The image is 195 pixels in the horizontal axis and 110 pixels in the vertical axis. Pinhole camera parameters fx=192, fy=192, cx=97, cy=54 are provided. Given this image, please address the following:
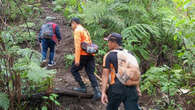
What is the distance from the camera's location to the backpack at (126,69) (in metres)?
3.08

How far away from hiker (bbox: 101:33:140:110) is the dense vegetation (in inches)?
45.5

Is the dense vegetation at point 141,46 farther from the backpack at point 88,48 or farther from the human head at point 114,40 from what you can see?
the human head at point 114,40

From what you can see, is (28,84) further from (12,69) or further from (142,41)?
(142,41)

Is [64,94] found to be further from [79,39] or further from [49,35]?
[49,35]

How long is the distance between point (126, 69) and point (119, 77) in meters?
0.20

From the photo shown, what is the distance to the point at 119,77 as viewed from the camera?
318 cm

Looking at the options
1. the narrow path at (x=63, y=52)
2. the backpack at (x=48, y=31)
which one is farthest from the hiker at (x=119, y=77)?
the backpack at (x=48, y=31)

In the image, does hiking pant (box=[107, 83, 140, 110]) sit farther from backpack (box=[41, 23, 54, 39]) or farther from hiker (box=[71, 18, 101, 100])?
backpack (box=[41, 23, 54, 39])

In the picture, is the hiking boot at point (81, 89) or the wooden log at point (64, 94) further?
the hiking boot at point (81, 89)

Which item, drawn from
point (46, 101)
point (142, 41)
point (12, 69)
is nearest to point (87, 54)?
point (46, 101)

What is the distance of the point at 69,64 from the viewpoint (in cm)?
658

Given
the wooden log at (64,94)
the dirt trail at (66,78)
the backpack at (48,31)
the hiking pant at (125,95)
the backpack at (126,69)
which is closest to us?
the backpack at (126,69)

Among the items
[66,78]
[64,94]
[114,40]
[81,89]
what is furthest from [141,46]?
[114,40]

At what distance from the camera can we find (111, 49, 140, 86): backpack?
3.08 meters
